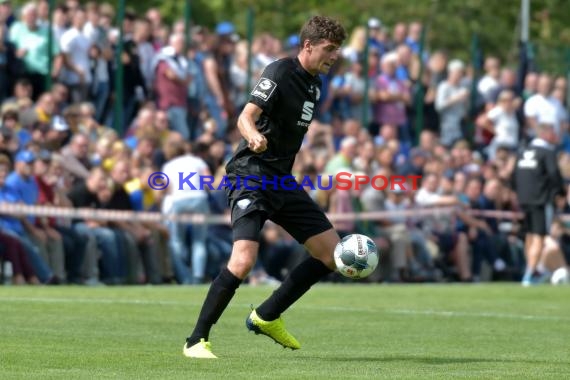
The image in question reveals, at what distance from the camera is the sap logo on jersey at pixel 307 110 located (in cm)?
966

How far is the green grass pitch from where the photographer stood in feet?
28.1

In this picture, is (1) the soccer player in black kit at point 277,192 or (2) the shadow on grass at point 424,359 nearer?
(1) the soccer player in black kit at point 277,192

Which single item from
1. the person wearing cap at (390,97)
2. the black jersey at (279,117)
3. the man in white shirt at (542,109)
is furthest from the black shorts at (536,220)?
the black jersey at (279,117)

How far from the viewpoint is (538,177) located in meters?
23.1

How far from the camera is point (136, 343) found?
10172mm

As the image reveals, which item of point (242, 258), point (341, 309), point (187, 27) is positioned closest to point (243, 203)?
point (242, 258)

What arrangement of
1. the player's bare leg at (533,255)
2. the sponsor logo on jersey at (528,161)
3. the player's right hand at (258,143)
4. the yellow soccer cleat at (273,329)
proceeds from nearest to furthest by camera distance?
the player's right hand at (258,143)
the yellow soccer cleat at (273,329)
the player's bare leg at (533,255)
the sponsor logo on jersey at (528,161)

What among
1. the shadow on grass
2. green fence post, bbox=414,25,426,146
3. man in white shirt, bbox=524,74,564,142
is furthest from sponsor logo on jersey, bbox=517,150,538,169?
the shadow on grass

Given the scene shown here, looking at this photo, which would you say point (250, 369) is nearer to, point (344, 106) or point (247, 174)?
point (247, 174)

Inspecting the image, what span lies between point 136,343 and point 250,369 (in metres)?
1.78

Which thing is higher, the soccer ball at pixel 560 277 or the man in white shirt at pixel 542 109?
the man in white shirt at pixel 542 109

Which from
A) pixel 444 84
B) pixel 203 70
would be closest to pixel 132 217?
pixel 203 70

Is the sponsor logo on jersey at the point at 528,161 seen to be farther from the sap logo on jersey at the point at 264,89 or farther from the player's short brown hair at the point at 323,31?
the sap logo on jersey at the point at 264,89

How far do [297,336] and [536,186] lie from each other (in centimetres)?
1233
